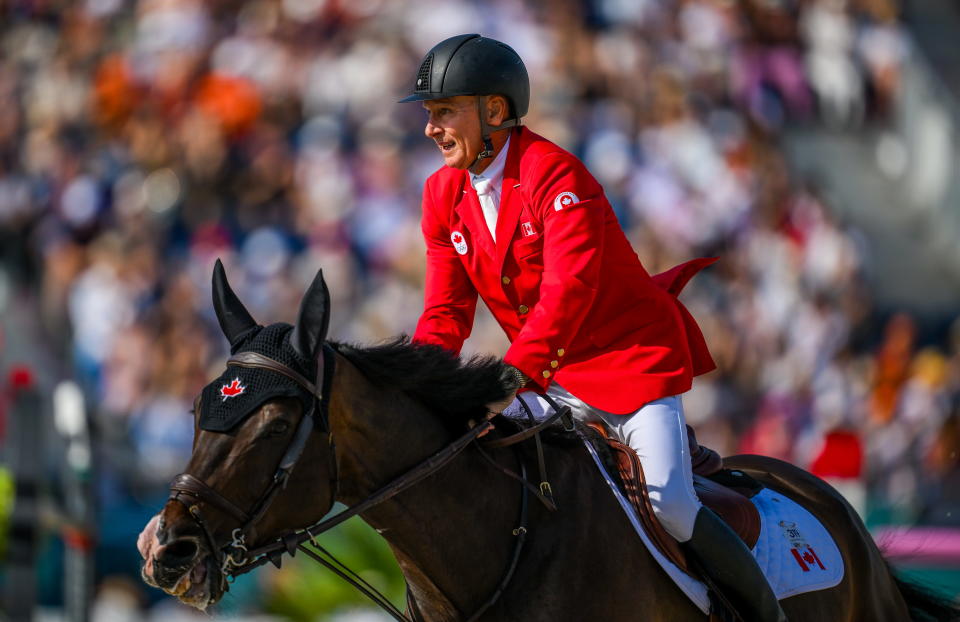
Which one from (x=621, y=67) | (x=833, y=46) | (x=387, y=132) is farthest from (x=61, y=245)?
(x=833, y=46)

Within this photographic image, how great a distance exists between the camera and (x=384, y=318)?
11.1 meters

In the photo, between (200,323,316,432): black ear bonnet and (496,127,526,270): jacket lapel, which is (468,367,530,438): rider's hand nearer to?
(496,127,526,270): jacket lapel

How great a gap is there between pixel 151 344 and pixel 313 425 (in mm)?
7782

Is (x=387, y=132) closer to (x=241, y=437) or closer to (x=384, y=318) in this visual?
(x=384, y=318)

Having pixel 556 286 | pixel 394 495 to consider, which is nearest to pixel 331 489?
pixel 394 495

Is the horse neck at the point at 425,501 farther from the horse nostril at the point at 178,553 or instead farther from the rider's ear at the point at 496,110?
the rider's ear at the point at 496,110

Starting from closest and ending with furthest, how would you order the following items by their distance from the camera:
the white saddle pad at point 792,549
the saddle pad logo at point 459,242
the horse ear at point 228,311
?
the horse ear at point 228,311
the saddle pad logo at point 459,242
the white saddle pad at point 792,549

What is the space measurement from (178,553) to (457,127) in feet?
5.51

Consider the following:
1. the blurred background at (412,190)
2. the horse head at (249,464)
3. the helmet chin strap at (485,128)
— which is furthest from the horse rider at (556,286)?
the blurred background at (412,190)

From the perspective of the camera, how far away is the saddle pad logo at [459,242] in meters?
4.50

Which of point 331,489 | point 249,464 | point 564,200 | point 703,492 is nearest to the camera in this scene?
point 249,464

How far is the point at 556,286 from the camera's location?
4074 millimetres

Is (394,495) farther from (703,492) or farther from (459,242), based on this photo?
(703,492)

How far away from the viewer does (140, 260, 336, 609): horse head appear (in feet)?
11.0
